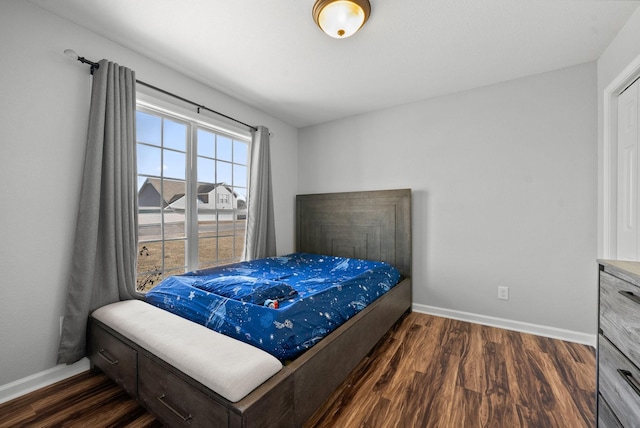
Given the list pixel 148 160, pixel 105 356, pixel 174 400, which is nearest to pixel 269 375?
pixel 174 400

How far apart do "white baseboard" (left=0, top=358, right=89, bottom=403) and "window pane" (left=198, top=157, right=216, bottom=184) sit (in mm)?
1711

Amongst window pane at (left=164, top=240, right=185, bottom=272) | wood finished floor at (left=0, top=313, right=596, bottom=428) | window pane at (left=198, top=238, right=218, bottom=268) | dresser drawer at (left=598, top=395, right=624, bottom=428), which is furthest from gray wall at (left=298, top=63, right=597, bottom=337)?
window pane at (left=164, top=240, right=185, bottom=272)

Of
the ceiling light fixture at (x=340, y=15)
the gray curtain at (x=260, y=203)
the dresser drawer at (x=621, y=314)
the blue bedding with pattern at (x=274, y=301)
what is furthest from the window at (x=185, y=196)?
the dresser drawer at (x=621, y=314)

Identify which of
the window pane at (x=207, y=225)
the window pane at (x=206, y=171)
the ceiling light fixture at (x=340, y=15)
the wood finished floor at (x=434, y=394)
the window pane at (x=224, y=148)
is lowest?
the wood finished floor at (x=434, y=394)

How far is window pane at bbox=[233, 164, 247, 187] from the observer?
3064 millimetres

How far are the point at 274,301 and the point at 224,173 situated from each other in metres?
1.91

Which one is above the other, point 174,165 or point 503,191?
point 174,165

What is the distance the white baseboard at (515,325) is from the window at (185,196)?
7.76 ft

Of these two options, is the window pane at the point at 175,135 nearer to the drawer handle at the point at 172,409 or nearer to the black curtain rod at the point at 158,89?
the black curtain rod at the point at 158,89

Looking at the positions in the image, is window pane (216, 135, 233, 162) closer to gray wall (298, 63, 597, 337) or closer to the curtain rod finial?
the curtain rod finial

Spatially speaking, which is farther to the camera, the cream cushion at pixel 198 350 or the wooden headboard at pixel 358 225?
the wooden headboard at pixel 358 225

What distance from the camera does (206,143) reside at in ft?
8.98

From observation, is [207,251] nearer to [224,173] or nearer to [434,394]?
[224,173]

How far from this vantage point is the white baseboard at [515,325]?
7.29 ft
